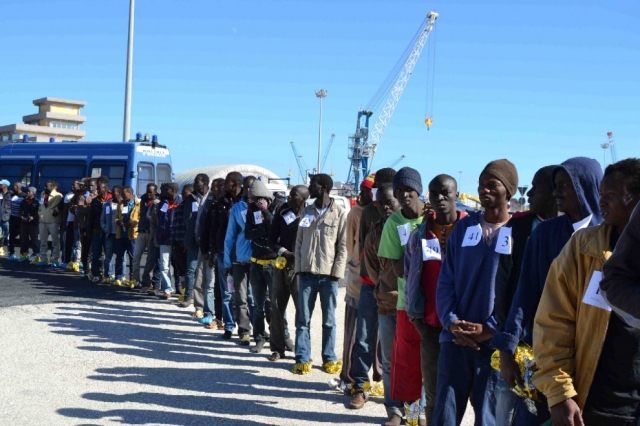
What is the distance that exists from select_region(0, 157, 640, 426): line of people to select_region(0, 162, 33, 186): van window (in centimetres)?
1287

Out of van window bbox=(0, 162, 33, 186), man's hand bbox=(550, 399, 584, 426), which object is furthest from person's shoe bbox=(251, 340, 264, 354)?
van window bbox=(0, 162, 33, 186)

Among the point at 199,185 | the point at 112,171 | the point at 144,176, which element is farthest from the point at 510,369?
the point at 112,171

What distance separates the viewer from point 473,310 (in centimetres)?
447

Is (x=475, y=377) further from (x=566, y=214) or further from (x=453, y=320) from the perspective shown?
(x=566, y=214)

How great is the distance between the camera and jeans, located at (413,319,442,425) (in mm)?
4914

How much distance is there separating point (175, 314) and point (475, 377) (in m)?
8.21

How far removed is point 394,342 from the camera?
558 centimetres

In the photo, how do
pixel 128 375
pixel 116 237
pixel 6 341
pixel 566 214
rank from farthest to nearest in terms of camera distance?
pixel 116 237
pixel 6 341
pixel 128 375
pixel 566 214

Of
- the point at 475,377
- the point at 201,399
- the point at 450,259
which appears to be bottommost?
the point at 201,399

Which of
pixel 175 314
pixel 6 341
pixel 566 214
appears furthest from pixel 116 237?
pixel 566 214

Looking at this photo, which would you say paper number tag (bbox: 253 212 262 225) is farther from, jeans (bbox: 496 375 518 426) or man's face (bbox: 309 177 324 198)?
jeans (bbox: 496 375 518 426)

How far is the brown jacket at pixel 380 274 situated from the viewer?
5.96 meters

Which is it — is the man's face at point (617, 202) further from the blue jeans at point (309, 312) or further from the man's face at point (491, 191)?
the blue jeans at point (309, 312)

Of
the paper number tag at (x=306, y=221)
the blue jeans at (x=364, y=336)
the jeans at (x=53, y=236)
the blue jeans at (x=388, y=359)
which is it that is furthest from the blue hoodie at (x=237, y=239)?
the jeans at (x=53, y=236)
